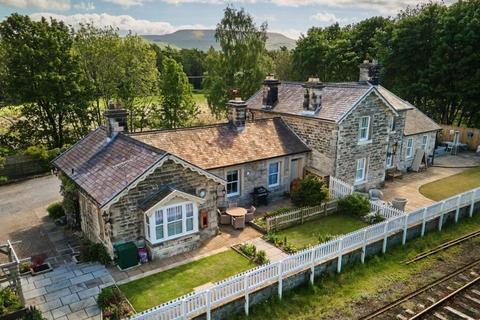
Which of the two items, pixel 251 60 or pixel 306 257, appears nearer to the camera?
pixel 306 257

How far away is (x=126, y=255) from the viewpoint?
15.4 m

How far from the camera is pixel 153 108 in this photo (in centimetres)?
3756

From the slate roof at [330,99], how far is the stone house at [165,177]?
3.48 m

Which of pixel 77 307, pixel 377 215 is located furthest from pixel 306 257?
pixel 77 307

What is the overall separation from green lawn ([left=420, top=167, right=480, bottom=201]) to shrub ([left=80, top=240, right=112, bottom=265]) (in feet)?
67.6

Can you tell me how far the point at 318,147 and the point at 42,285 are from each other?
56.8 ft

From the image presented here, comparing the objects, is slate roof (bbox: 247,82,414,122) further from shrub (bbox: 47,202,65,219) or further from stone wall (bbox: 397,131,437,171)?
shrub (bbox: 47,202,65,219)

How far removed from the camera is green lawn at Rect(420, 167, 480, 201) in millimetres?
25016

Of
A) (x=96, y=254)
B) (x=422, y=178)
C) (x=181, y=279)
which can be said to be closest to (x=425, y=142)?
(x=422, y=178)

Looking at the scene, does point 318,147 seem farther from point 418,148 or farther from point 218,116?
point 218,116

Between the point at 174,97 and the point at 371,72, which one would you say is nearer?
the point at 371,72

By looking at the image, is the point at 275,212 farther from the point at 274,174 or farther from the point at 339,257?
the point at 339,257

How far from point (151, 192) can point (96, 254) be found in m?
3.77

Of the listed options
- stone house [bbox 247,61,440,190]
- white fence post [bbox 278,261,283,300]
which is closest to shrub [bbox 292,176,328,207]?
stone house [bbox 247,61,440,190]
